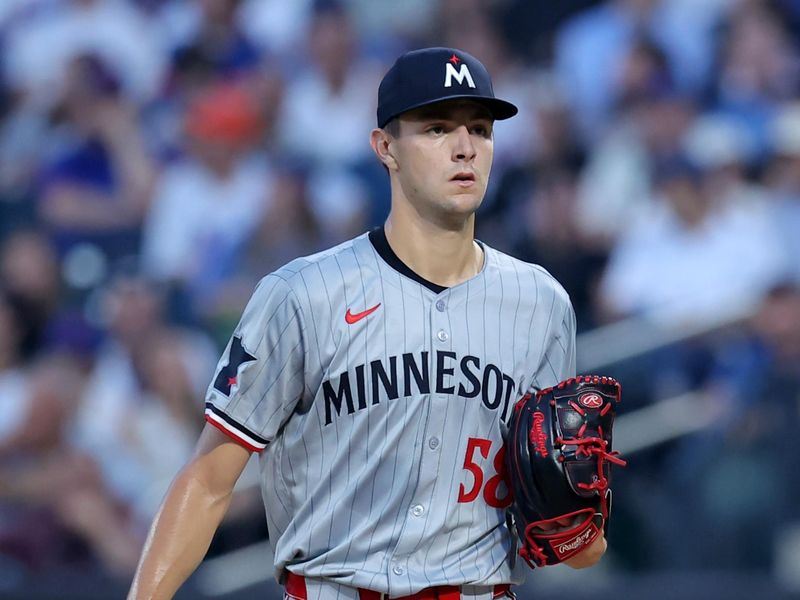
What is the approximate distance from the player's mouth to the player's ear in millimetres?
171

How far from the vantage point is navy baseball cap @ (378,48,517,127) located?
2.72 metres

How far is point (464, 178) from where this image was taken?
2.76 metres

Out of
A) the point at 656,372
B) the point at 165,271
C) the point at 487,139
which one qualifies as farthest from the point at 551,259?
the point at 487,139

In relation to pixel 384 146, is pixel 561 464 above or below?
below

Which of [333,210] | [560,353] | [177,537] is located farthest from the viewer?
[333,210]

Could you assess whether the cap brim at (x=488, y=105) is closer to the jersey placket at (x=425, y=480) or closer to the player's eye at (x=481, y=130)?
the player's eye at (x=481, y=130)

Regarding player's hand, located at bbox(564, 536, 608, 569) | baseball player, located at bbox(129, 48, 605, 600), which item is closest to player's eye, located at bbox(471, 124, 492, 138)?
baseball player, located at bbox(129, 48, 605, 600)

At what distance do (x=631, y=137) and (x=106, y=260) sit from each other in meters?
2.91

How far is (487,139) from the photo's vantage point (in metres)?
Answer: 2.84

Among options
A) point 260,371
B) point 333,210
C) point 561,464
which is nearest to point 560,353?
point 561,464

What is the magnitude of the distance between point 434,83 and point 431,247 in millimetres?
377

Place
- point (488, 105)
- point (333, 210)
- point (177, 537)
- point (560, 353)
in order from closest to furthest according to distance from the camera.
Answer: point (177, 537), point (488, 105), point (560, 353), point (333, 210)

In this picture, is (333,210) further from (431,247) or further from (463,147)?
(463,147)

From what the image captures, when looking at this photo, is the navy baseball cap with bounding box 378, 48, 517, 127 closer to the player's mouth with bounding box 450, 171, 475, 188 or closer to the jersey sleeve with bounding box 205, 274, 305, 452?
the player's mouth with bounding box 450, 171, 475, 188
